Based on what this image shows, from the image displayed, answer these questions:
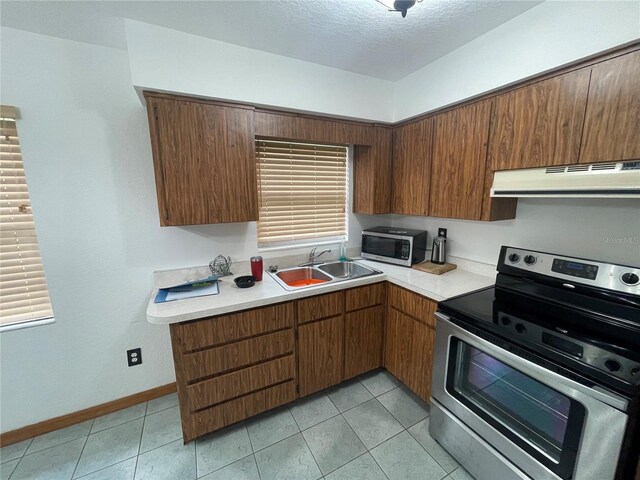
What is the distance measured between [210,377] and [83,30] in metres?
2.11

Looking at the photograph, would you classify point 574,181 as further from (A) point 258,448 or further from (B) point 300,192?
(A) point 258,448

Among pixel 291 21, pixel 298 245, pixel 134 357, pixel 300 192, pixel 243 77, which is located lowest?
pixel 134 357

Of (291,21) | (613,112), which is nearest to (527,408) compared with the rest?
(613,112)

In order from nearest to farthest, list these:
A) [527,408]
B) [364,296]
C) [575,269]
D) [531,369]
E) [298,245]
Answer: [531,369] < [527,408] < [575,269] < [364,296] < [298,245]

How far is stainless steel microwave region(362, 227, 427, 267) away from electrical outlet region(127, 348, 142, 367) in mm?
1968

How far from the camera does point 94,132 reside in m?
1.67

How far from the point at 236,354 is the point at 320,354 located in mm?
604

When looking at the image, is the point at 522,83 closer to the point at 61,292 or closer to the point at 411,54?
the point at 411,54

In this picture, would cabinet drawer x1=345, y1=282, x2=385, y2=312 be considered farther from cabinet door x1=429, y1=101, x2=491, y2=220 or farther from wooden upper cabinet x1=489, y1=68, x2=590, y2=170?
wooden upper cabinet x1=489, y1=68, x2=590, y2=170

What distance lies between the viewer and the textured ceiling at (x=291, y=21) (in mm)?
1318

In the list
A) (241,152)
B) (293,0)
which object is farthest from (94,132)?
(293,0)

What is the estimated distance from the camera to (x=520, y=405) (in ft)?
4.14

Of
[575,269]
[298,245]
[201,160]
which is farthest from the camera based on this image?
[298,245]

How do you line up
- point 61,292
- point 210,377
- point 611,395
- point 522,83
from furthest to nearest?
point 61,292 → point 210,377 → point 522,83 → point 611,395
